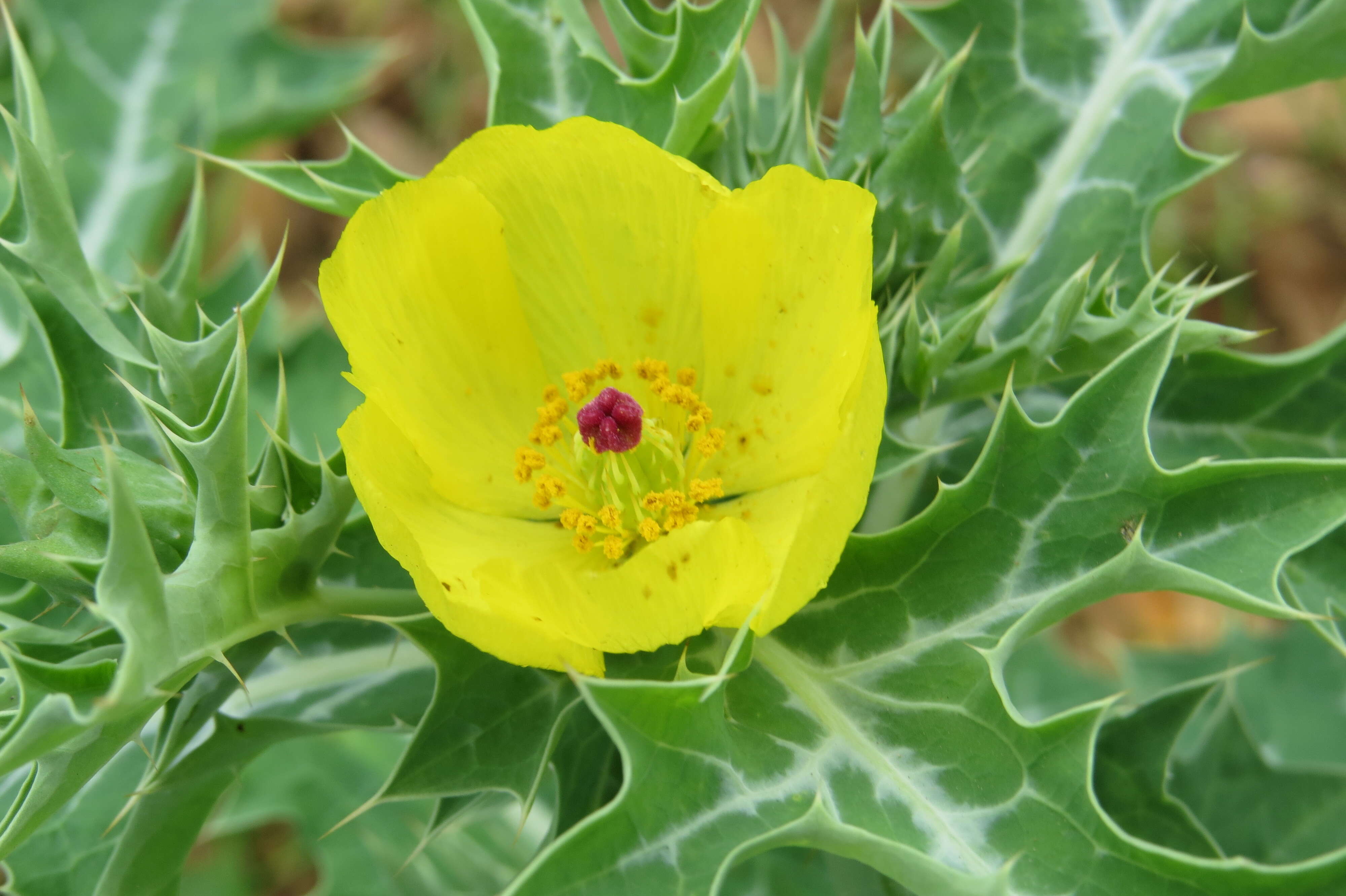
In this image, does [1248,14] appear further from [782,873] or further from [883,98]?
[782,873]

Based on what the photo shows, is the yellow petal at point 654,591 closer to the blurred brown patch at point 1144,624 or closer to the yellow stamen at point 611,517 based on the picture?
the yellow stamen at point 611,517

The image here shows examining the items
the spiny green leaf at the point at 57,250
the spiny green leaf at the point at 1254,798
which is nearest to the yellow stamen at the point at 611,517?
the spiny green leaf at the point at 57,250

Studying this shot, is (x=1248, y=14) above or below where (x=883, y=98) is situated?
above

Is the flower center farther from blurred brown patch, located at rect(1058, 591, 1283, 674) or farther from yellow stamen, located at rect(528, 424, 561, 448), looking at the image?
blurred brown patch, located at rect(1058, 591, 1283, 674)

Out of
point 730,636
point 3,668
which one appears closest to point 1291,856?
point 730,636

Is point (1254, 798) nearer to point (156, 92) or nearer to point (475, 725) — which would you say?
point (475, 725)

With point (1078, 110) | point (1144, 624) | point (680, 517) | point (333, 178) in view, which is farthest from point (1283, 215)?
point (333, 178)
